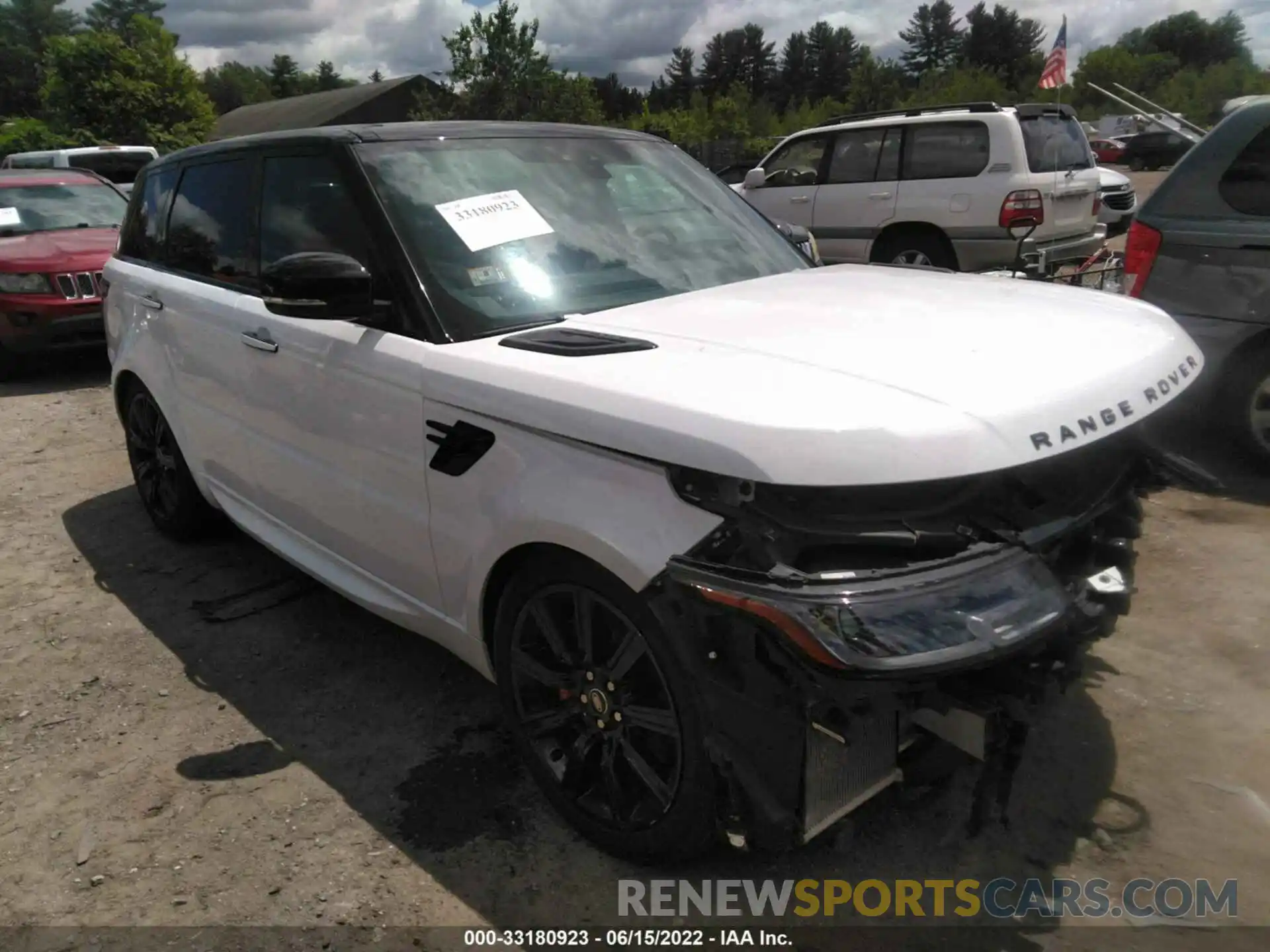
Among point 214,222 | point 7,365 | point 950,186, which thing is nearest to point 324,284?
point 214,222

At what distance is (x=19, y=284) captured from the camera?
8242 millimetres

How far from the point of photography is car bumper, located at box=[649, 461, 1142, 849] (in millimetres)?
1857

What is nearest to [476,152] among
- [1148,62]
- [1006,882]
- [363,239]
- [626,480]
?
[363,239]

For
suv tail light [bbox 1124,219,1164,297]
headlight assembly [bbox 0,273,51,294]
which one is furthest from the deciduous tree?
suv tail light [bbox 1124,219,1164,297]

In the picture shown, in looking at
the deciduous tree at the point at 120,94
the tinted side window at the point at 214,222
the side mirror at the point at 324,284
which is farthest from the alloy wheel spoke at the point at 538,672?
the deciduous tree at the point at 120,94

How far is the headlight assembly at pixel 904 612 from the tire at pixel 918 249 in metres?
8.22

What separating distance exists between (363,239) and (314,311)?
0.95ft

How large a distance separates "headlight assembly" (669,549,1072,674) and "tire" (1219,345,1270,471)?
358 cm

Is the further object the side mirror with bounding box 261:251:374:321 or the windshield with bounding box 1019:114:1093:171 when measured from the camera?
the windshield with bounding box 1019:114:1093:171

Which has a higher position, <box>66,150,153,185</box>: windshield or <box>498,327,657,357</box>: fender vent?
<box>66,150,153,185</box>: windshield

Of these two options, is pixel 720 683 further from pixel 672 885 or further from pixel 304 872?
pixel 304 872

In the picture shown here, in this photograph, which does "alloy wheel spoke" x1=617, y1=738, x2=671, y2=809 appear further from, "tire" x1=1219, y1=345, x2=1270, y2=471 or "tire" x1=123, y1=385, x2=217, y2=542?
"tire" x1=1219, y1=345, x2=1270, y2=471

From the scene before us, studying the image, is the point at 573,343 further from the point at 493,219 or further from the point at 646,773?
the point at 646,773

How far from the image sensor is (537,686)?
260cm
